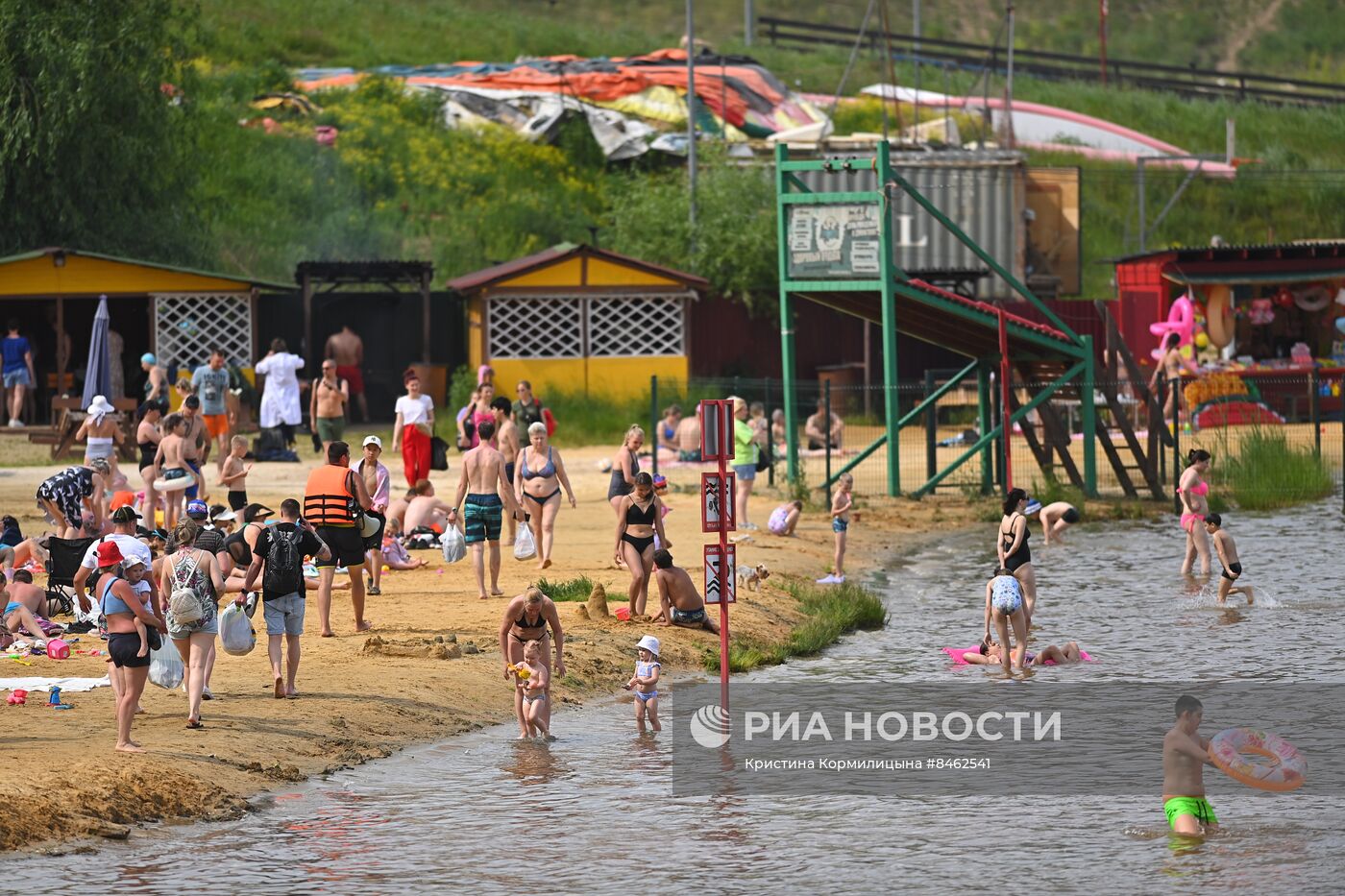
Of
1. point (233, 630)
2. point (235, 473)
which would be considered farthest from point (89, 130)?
point (233, 630)

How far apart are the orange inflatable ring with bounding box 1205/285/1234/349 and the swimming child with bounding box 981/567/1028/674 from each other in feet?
69.1

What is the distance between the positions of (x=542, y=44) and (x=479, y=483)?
46.5m

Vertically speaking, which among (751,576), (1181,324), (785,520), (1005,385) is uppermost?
(1181,324)

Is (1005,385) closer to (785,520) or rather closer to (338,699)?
(785,520)

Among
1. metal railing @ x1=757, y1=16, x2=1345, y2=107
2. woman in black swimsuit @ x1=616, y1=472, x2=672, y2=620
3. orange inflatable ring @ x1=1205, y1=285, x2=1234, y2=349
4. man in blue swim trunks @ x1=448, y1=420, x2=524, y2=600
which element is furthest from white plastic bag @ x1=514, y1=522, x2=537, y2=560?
metal railing @ x1=757, y1=16, x2=1345, y2=107

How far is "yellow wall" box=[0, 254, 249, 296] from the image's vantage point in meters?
32.6

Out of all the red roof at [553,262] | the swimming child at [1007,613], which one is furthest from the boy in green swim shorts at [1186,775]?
the red roof at [553,262]

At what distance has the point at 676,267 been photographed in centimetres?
3853

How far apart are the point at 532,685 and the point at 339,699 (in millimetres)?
1603

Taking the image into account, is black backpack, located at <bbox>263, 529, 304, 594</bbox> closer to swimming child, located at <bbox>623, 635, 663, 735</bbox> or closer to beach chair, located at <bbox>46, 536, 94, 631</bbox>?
swimming child, located at <bbox>623, 635, 663, 735</bbox>

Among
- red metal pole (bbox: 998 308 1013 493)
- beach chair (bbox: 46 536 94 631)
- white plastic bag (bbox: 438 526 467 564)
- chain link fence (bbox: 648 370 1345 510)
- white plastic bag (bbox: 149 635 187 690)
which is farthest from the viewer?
chain link fence (bbox: 648 370 1345 510)

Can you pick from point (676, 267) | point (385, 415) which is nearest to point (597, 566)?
point (385, 415)

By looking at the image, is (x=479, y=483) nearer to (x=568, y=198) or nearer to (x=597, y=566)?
(x=597, y=566)

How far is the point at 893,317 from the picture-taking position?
2544cm
